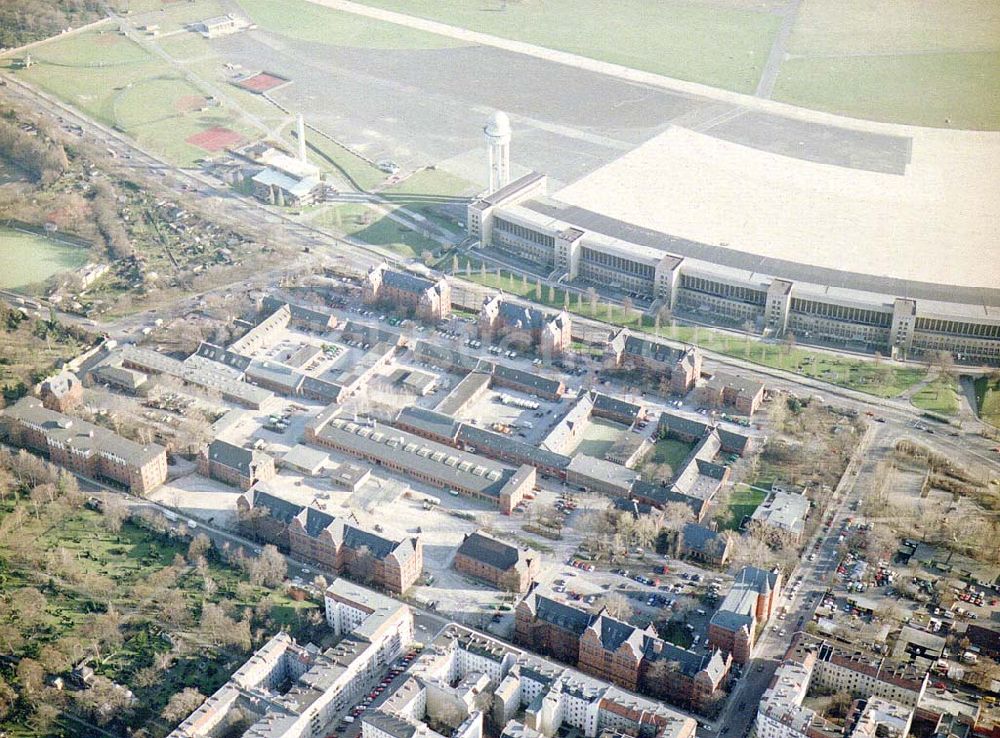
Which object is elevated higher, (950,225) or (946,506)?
(950,225)

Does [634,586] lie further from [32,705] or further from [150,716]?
[32,705]

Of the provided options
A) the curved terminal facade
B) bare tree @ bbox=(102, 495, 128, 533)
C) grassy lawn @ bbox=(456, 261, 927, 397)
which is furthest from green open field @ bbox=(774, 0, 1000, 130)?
bare tree @ bbox=(102, 495, 128, 533)

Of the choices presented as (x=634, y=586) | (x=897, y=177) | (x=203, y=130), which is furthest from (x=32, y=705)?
(x=897, y=177)

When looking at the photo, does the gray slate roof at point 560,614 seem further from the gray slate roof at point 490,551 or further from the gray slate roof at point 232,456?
the gray slate roof at point 232,456

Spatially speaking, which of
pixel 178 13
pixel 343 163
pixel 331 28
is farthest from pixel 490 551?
pixel 178 13

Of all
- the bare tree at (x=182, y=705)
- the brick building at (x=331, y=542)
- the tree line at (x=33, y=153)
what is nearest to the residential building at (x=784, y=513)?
the brick building at (x=331, y=542)

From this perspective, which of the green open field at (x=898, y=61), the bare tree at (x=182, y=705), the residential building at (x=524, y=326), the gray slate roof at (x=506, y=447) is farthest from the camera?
the green open field at (x=898, y=61)
